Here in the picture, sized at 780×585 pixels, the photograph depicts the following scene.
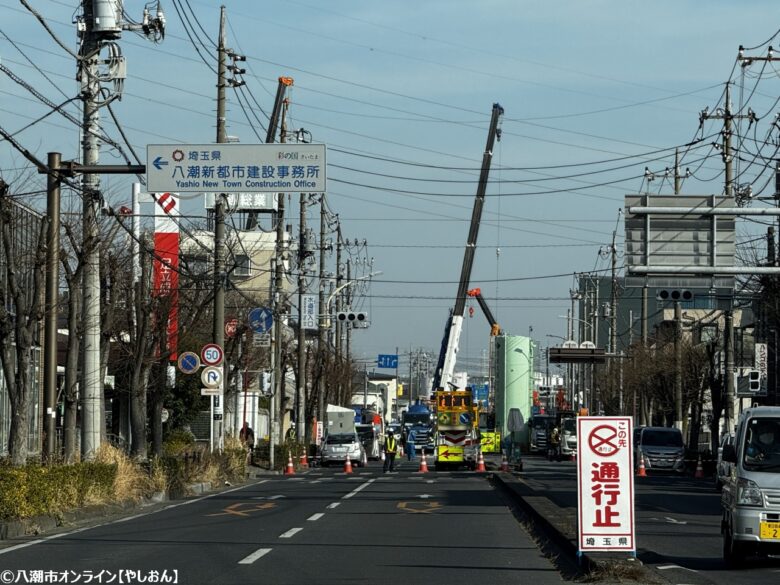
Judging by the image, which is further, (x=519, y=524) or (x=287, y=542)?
(x=519, y=524)

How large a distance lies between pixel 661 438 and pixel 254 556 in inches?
1504

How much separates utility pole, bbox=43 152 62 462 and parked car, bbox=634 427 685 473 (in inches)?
1277

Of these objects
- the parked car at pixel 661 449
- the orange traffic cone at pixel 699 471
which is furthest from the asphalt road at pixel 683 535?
the parked car at pixel 661 449

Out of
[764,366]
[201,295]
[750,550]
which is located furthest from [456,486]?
[764,366]

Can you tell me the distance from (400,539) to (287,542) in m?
1.80

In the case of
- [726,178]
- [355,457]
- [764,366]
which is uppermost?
[726,178]

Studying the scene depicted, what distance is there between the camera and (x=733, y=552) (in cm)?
1470

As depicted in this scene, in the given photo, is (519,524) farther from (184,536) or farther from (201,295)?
(201,295)

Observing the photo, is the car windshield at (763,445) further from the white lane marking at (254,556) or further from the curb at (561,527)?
the white lane marking at (254,556)

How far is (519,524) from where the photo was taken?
67.2ft

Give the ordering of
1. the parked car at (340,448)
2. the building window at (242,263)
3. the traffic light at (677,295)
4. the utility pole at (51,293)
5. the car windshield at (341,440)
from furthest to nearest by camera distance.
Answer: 1. the car windshield at (341,440)
2. the parked car at (340,448)
3. the building window at (242,263)
4. the traffic light at (677,295)
5. the utility pole at (51,293)

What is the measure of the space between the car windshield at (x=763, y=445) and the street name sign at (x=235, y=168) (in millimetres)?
10790

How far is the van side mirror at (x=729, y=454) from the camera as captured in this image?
49.4 ft

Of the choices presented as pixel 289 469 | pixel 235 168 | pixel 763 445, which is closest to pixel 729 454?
pixel 763 445
